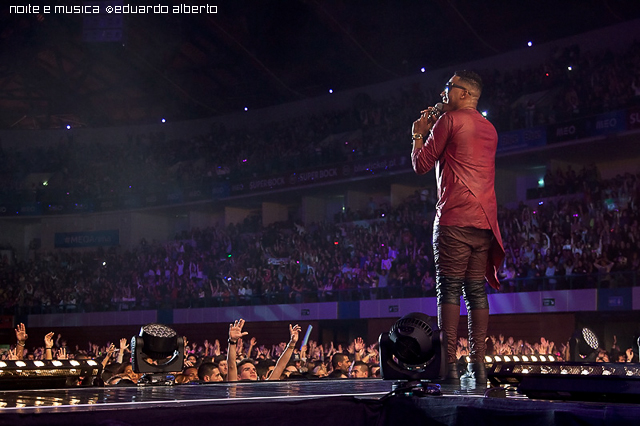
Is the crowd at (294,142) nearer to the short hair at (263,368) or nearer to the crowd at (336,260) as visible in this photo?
the crowd at (336,260)

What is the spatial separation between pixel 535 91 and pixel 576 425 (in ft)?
67.5

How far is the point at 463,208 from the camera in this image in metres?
3.85

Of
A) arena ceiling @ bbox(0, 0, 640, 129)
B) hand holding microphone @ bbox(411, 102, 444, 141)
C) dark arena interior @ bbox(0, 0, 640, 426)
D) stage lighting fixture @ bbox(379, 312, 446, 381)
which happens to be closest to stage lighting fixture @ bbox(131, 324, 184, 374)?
stage lighting fixture @ bbox(379, 312, 446, 381)

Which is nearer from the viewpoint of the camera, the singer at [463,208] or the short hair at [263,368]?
the singer at [463,208]

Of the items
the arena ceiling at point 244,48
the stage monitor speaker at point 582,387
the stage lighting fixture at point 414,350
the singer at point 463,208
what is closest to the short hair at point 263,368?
the singer at point 463,208

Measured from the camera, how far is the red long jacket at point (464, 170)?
386 centimetres

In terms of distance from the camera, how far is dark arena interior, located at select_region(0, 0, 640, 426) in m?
17.0

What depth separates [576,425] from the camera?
2146 millimetres

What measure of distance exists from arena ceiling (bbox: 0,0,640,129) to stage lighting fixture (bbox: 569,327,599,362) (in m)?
→ 15.6

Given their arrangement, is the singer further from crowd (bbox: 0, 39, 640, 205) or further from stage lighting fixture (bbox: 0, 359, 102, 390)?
crowd (bbox: 0, 39, 640, 205)

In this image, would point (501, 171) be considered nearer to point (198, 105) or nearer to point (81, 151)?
point (198, 105)

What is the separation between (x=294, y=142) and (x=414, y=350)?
25.1 m

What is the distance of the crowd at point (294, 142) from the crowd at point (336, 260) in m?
1.93

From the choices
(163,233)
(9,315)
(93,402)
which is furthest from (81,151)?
(93,402)
